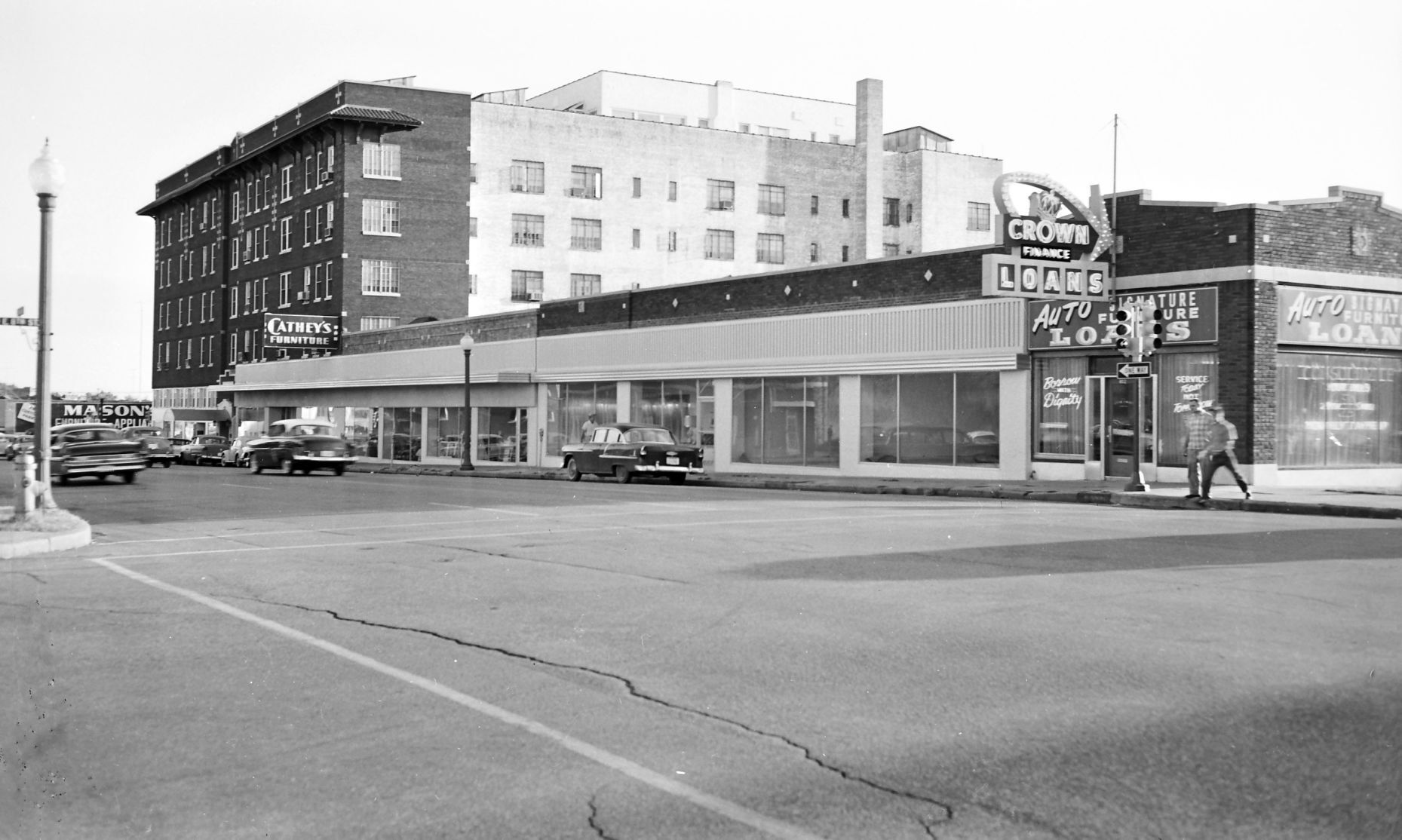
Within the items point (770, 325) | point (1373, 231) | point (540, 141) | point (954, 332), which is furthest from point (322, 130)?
point (1373, 231)

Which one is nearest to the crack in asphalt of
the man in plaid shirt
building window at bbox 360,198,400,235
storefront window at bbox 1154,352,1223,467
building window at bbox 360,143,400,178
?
the man in plaid shirt

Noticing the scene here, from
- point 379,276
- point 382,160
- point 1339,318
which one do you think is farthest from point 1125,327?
point 382,160

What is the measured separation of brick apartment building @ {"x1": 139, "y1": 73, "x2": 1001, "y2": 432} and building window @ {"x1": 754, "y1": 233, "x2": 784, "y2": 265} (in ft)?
0.30

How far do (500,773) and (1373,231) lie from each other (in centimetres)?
2878

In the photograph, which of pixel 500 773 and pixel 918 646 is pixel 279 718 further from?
pixel 918 646

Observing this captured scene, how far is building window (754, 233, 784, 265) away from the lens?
232 feet

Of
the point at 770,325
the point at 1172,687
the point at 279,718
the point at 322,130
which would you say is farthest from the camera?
the point at 322,130

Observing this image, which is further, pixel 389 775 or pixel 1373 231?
pixel 1373 231

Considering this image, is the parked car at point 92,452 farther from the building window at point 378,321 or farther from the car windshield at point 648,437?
the building window at point 378,321

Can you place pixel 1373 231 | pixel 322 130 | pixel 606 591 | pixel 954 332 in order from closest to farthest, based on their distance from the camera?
pixel 606 591, pixel 1373 231, pixel 954 332, pixel 322 130

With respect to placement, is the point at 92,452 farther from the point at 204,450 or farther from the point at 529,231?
the point at 529,231

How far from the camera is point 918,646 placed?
8.60 metres

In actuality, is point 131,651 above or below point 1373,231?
below

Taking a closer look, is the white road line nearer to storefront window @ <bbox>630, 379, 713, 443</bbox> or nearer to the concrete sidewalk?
the concrete sidewalk
